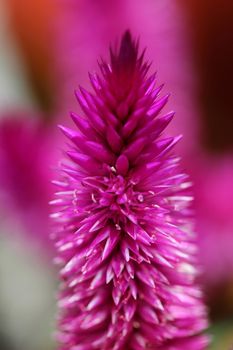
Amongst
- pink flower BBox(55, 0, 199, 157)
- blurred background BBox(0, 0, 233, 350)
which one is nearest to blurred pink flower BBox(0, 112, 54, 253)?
blurred background BBox(0, 0, 233, 350)

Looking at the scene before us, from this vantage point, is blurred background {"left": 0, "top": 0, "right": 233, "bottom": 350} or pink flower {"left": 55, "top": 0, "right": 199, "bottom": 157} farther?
pink flower {"left": 55, "top": 0, "right": 199, "bottom": 157}

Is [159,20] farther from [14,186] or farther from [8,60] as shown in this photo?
[8,60]

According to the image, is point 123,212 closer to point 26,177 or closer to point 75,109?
point 26,177

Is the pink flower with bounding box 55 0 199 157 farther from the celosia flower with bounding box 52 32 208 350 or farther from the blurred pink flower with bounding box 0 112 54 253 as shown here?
the celosia flower with bounding box 52 32 208 350

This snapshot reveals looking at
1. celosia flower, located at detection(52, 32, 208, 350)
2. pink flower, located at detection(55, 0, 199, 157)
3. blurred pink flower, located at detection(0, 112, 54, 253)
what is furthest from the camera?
pink flower, located at detection(55, 0, 199, 157)

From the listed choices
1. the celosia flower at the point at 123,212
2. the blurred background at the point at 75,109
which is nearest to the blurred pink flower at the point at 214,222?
the blurred background at the point at 75,109

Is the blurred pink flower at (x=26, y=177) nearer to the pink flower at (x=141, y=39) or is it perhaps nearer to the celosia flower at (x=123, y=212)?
the pink flower at (x=141, y=39)

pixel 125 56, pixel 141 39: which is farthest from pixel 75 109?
pixel 125 56

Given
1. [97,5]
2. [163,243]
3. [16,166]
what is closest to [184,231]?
[163,243]
